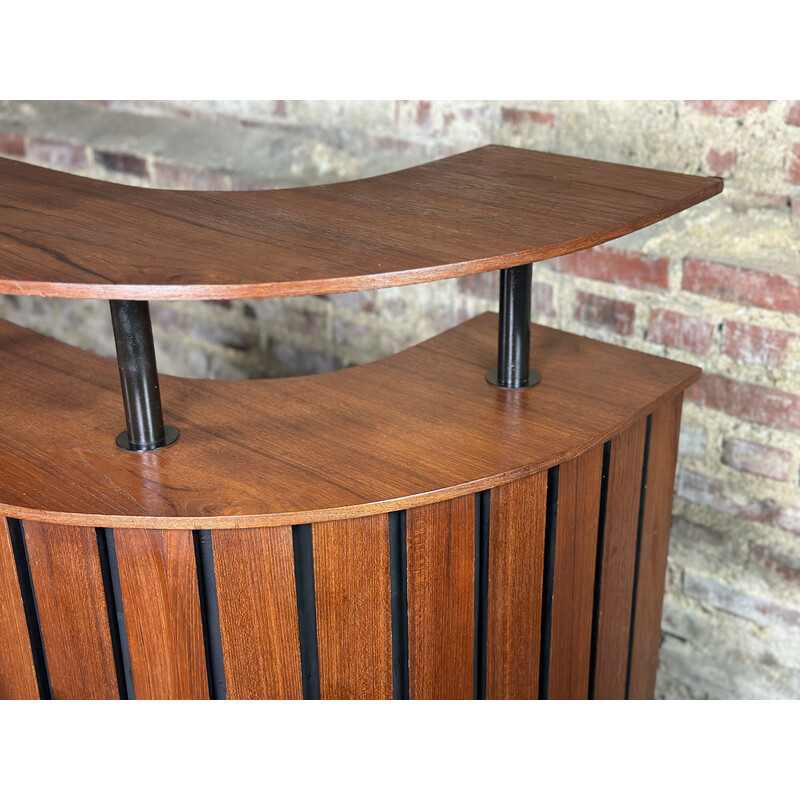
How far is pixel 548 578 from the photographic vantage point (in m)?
1.35

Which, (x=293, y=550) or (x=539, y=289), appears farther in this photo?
(x=539, y=289)

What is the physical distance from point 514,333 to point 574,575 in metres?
0.34

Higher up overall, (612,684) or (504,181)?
(504,181)

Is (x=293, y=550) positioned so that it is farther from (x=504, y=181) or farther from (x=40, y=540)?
(x=504, y=181)

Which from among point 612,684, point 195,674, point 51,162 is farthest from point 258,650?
point 51,162

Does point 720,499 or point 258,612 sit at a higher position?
point 258,612

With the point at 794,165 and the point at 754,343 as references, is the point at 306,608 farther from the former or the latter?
the point at 794,165

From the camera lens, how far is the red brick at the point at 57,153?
95.5 inches

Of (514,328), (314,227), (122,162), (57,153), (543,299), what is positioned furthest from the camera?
(57,153)

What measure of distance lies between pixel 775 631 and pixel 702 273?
632 millimetres

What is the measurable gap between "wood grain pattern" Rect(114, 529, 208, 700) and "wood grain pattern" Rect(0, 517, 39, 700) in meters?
0.15

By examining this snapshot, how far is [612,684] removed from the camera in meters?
1.58

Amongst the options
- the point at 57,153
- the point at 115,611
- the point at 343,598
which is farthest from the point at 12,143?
the point at 343,598

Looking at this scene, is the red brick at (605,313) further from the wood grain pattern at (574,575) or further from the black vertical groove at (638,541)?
the wood grain pattern at (574,575)
